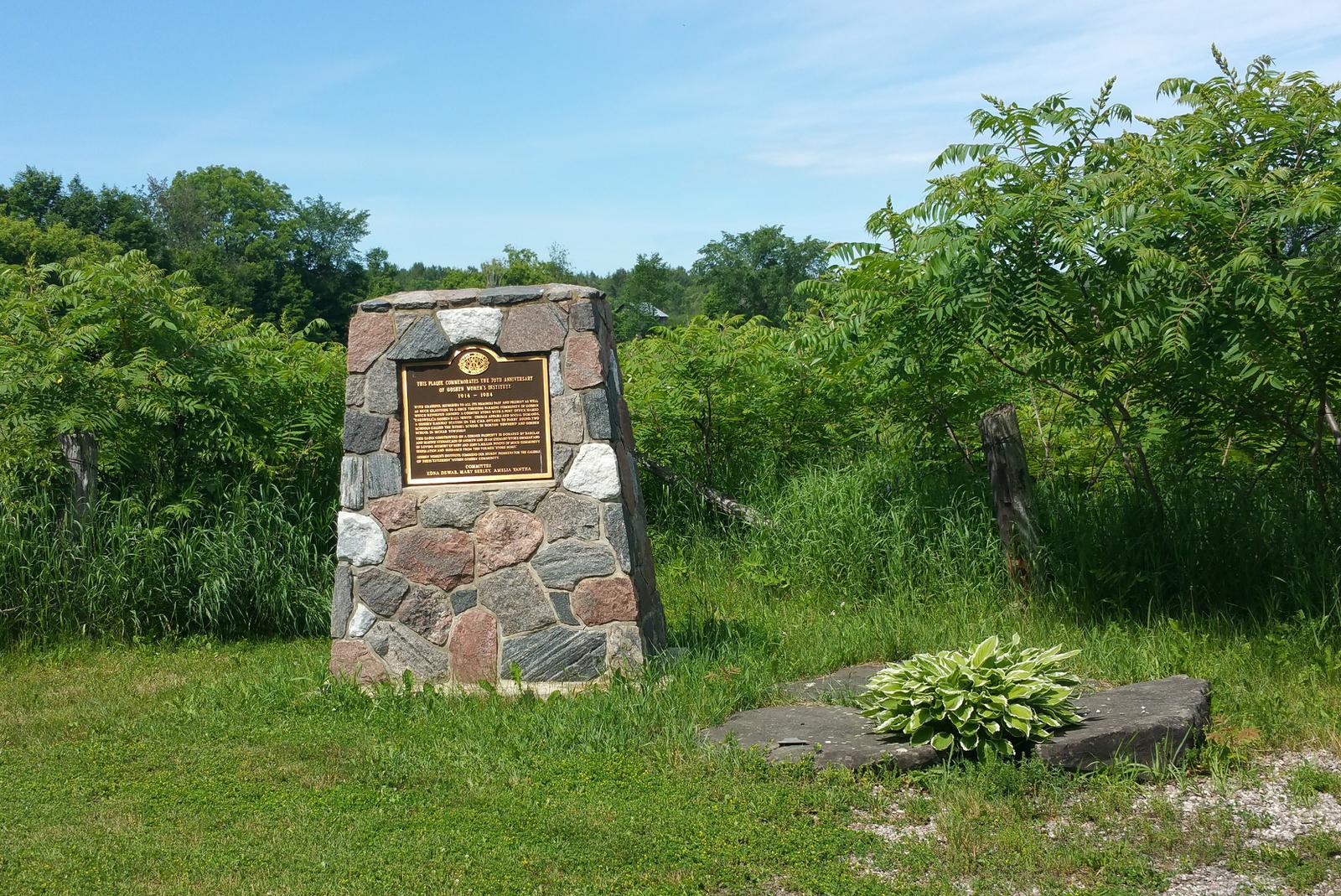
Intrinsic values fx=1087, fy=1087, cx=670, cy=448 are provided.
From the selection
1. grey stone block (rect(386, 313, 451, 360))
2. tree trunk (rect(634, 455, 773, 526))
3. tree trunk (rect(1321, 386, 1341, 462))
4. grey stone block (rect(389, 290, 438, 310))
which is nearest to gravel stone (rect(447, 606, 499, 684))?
grey stone block (rect(386, 313, 451, 360))

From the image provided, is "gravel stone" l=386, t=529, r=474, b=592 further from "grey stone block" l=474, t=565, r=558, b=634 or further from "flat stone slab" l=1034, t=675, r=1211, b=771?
"flat stone slab" l=1034, t=675, r=1211, b=771

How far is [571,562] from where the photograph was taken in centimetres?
615

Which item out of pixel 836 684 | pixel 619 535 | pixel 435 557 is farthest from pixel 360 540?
pixel 836 684

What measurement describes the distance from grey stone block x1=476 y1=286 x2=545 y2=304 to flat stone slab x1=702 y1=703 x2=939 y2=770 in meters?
2.60

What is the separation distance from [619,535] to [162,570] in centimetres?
405

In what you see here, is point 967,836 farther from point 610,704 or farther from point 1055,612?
point 1055,612

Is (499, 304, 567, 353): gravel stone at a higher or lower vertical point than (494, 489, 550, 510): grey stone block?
higher

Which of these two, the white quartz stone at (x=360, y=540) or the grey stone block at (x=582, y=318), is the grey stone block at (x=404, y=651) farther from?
the grey stone block at (x=582, y=318)

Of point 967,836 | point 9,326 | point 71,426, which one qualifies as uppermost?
point 9,326

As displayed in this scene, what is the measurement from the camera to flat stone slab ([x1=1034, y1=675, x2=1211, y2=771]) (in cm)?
454

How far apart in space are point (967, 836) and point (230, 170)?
69597 mm

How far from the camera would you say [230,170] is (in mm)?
65312

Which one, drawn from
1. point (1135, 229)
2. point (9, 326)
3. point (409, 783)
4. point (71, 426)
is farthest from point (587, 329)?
point (9, 326)

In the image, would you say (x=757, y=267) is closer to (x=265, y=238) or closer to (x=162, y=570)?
(x=265, y=238)
